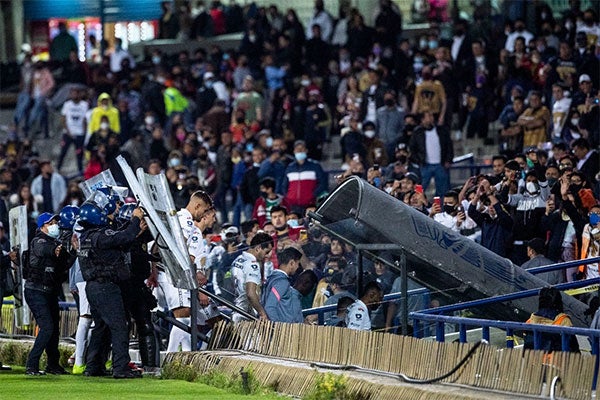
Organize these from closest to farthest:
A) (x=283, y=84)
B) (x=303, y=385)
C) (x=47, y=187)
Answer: (x=303, y=385)
(x=47, y=187)
(x=283, y=84)

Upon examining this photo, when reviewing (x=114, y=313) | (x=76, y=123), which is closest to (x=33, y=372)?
(x=114, y=313)

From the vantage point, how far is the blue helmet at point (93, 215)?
1466cm

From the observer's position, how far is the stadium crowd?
1641 cm

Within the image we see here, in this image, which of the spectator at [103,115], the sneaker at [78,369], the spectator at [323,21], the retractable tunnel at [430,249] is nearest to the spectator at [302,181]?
the retractable tunnel at [430,249]

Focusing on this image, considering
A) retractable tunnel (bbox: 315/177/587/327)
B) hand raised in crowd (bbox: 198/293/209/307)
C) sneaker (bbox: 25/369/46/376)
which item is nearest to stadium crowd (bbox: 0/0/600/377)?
hand raised in crowd (bbox: 198/293/209/307)

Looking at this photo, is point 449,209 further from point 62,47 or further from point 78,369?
point 62,47

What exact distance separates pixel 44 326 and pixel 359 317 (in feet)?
10.2

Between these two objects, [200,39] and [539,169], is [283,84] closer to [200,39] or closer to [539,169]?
[200,39]

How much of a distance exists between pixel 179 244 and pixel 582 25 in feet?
47.1

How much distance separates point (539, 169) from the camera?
19609 mm

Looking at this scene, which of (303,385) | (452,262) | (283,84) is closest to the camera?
(303,385)

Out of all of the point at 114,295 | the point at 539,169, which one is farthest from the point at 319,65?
the point at 114,295

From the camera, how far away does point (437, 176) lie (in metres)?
23.3

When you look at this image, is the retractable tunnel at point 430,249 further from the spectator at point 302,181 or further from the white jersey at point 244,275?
the spectator at point 302,181
